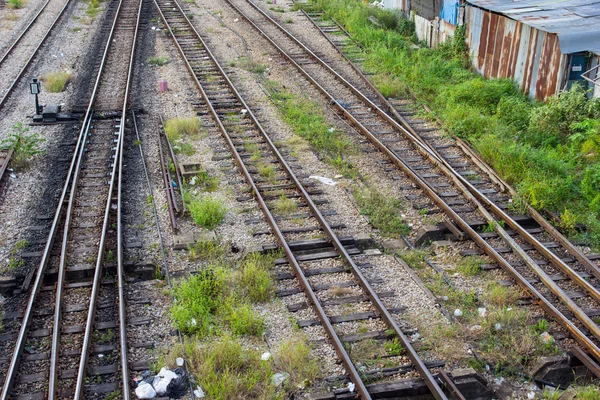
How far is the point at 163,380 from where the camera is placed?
7617mm

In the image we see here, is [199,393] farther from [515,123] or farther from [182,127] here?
[515,123]

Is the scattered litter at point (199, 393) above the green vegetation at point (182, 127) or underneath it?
underneath

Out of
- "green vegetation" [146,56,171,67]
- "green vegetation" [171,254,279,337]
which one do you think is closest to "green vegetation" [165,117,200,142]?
"green vegetation" [171,254,279,337]

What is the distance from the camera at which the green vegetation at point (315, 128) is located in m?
14.4

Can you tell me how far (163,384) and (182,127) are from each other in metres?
9.04

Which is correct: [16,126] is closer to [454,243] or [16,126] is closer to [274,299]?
[274,299]

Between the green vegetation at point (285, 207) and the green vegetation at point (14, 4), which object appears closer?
the green vegetation at point (285, 207)

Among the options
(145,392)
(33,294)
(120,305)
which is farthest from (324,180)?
(145,392)

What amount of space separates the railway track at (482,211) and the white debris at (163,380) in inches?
204

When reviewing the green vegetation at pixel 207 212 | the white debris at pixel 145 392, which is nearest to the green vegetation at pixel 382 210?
the green vegetation at pixel 207 212

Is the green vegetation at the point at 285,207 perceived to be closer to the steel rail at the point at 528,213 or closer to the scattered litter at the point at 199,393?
the steel rail at the point at 528,213

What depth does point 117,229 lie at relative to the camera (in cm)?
1099

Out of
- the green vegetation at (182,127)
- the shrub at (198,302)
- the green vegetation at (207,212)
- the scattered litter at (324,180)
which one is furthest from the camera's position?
the green vegetation at (182,127)

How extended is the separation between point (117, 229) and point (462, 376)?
6152 mm
